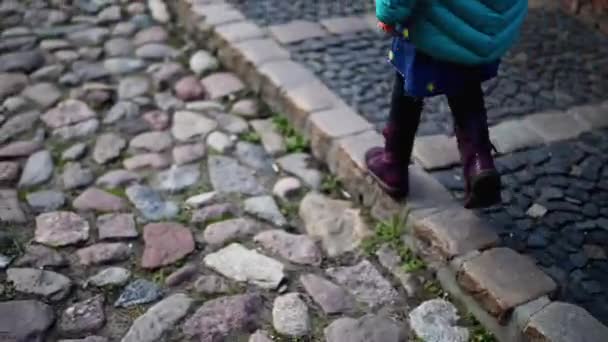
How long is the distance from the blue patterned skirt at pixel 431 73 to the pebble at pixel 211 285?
0.91m

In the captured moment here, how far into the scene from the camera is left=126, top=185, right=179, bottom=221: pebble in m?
2.82

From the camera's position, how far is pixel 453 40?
2184mm

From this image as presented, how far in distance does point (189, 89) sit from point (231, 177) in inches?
32.7

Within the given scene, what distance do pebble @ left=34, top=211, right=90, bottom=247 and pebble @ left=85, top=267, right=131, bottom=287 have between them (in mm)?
214

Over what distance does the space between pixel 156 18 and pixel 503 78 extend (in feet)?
7.06

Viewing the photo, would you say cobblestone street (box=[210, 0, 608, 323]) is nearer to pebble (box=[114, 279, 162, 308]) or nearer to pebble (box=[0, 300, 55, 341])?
pebble (box=[114, 279, 162, 308])

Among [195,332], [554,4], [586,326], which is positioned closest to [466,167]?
[586,326]

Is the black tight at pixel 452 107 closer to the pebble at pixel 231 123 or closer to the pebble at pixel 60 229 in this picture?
the pebble at pixel 231 123

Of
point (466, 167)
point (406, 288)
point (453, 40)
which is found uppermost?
point (453, 40)

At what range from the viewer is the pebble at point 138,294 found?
2377 mm

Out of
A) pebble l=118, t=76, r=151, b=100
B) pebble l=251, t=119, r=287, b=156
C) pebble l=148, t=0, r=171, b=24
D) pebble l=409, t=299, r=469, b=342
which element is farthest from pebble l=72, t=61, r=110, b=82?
pebble l=409, t=299, r=469, b=342

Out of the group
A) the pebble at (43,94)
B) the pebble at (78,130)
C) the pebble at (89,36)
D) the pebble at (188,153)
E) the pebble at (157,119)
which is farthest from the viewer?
the pebble at (89,36)

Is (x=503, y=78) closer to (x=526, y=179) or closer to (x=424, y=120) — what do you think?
(x=424, y=120)

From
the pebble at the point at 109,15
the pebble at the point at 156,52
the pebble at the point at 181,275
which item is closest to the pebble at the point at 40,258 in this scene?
the pebble at the point at 181,275
